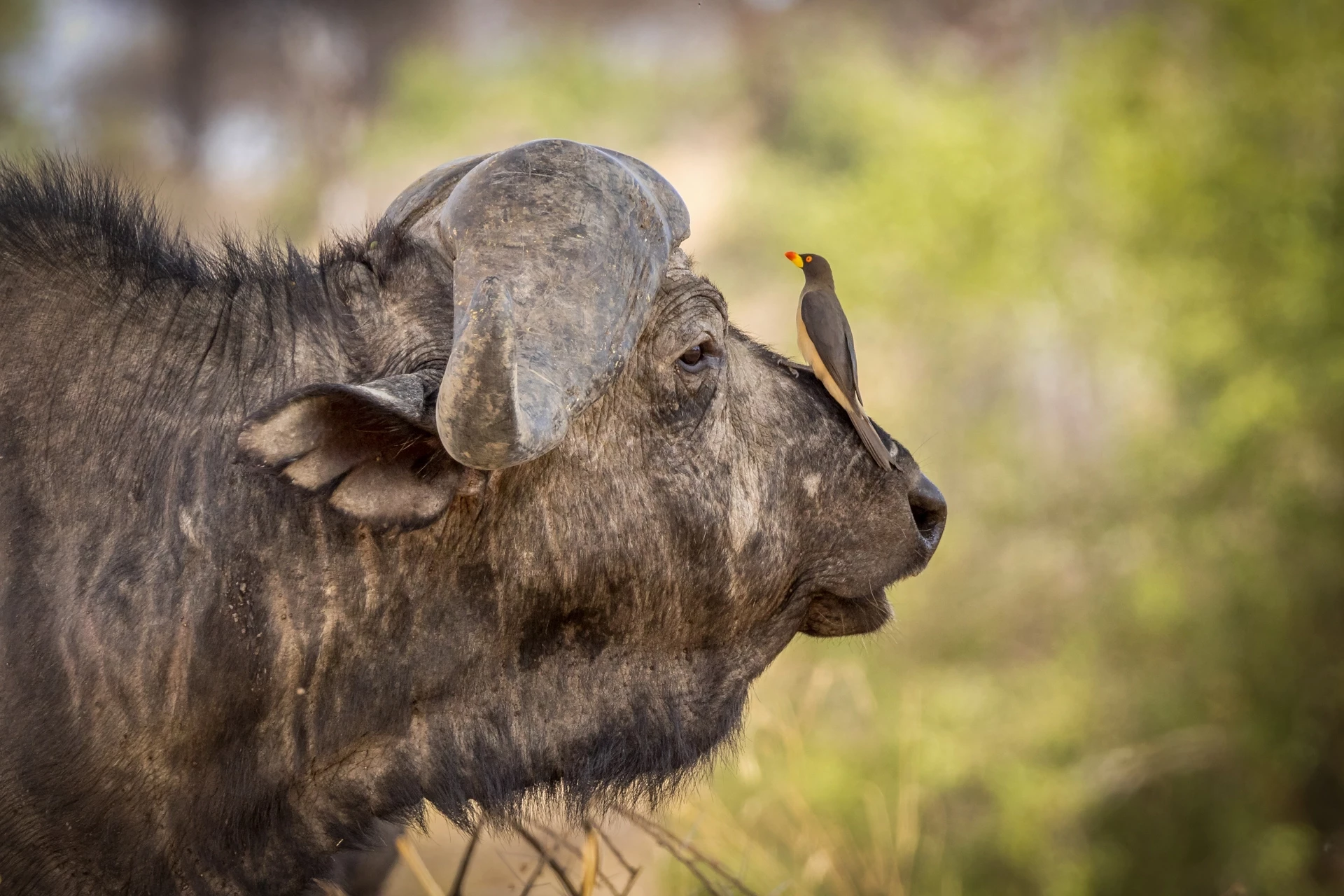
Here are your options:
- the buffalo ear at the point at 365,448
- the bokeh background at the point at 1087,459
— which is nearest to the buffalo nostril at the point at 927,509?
the buffalo ear at the point at 365,448

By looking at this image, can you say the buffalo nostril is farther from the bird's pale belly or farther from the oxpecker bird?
the bird's pale belly

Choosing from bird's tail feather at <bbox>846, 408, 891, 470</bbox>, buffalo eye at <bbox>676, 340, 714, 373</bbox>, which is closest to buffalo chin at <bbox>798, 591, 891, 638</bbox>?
bird's tail feather at <bbox>846, 408, 891, 470</bbox>

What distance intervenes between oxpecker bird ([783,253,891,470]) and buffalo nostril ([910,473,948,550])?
0.50 ft

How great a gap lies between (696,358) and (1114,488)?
381 inches

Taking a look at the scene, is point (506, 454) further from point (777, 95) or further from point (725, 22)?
point (725, 22)

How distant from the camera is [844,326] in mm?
3629

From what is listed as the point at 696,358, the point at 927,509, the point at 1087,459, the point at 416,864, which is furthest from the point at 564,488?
the point at 1087,459

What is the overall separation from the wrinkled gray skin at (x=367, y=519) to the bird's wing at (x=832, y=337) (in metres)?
0.18

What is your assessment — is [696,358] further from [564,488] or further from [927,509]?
[927,509]

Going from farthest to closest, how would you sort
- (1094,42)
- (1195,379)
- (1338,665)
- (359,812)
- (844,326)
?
(1094,42) → (1195,379) → (1338,665) → (844,326) → (359,812)

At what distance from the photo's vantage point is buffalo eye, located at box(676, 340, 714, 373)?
10.1 ft

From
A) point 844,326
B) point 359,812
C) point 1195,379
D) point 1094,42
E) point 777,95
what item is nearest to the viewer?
point 359,812

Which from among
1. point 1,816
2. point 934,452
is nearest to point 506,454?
point 1,816

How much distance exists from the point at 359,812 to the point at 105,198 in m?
1.63
